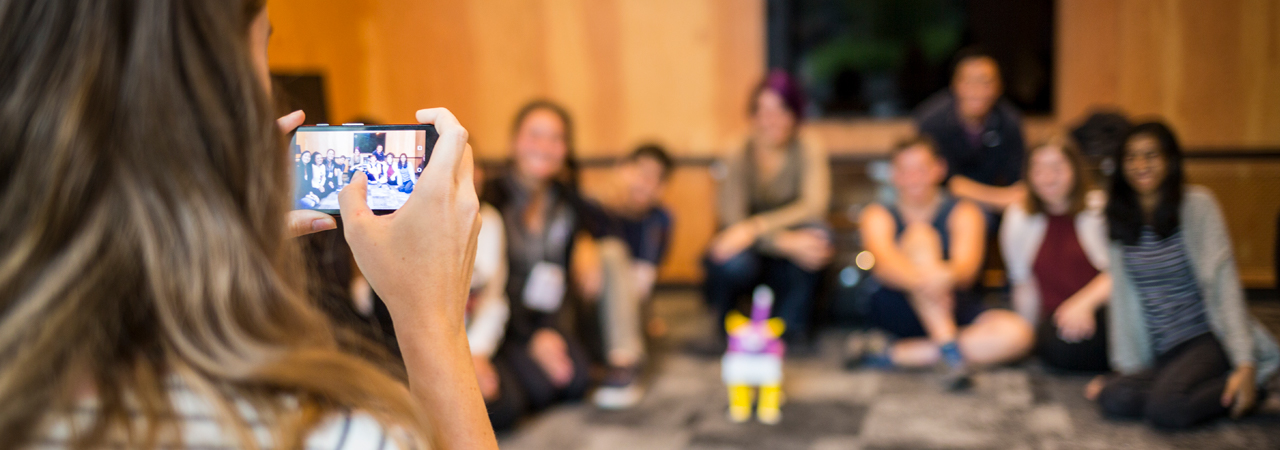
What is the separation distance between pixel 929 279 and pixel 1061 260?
0.47 meters

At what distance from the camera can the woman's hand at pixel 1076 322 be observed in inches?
117

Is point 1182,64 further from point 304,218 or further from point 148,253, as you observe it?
point 148,253

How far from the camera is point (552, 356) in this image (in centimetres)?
297

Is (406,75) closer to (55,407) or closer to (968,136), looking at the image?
(968,136)

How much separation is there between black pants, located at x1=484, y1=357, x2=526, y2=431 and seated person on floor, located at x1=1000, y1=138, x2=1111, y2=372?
1.90 meters

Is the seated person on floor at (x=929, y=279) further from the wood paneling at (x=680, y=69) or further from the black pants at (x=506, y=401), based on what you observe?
the black pants at (x=506, y=401)

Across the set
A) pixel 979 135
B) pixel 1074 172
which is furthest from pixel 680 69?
pixel 1074 172

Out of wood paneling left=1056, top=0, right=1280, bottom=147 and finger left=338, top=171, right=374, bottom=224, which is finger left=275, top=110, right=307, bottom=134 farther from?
wood paneling left=1056, top=0, right=1280, bottom=147

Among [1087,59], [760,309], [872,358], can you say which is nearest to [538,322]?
[760,309]

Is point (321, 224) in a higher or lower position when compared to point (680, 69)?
lower

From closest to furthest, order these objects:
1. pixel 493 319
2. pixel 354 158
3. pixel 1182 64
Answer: pixel 354 158, pixel 493 319, pixel 1182 64

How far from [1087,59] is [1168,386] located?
2.43 m

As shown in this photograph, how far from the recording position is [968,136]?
12.5 feet

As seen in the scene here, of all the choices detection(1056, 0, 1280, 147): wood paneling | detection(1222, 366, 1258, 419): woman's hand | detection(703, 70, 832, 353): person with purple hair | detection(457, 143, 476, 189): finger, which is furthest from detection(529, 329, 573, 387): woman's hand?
detection(1056, 0, 1280, 147): wood paneling
